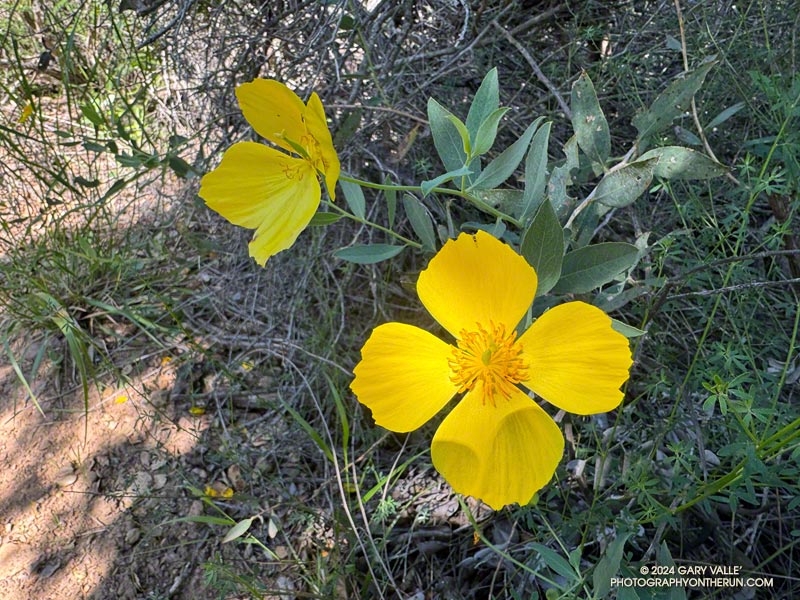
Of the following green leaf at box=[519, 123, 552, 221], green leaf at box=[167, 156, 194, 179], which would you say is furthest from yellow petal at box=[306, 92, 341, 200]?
green leaf at box=[167, 156, 194, 179]

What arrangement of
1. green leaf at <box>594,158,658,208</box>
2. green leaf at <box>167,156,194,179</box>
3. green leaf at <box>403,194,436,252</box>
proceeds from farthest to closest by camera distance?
green leaf at <box>167,156,194,179</box>, green leaf at <box>403,194,436,252</box>, green leaf at <box>594,158,658,208</box>

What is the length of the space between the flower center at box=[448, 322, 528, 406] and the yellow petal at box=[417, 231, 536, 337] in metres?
0.02

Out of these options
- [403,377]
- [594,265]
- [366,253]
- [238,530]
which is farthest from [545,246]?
[238,530]

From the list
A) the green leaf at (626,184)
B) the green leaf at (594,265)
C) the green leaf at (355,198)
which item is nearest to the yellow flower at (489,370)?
the green leaf at (594,265)

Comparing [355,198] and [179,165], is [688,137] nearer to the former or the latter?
[355,198]

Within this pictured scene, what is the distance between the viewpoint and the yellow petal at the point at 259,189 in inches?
38.0

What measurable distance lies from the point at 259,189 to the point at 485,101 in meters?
0.39

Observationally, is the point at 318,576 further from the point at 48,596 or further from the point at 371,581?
the point at 48,596

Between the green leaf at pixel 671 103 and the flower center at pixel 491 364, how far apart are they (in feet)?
1.36

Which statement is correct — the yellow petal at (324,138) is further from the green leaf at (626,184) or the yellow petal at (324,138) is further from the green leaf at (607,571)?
the green leaf at (607,571)

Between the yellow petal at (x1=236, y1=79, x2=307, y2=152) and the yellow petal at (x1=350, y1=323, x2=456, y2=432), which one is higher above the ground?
the yellow petal at (x1=236, y1=79, x2=307, y2=152)

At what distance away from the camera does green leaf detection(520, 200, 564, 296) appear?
0.81 m

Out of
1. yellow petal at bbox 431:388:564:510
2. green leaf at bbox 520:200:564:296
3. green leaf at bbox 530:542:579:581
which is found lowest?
green leaf at bbox 530:542:579:581

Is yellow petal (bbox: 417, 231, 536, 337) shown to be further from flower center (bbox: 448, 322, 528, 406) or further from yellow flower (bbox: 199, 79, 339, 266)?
yellow flower (bbox: 199, 79, 339, 266)
